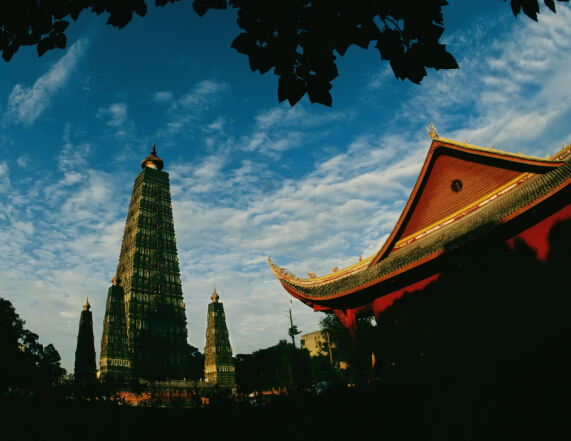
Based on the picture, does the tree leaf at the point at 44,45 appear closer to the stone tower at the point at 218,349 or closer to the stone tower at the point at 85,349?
the stone tower at the point at 85,349

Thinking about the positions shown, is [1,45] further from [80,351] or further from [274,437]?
[80,351]

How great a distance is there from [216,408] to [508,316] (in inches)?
361

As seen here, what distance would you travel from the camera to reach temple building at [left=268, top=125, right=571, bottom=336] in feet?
34.6

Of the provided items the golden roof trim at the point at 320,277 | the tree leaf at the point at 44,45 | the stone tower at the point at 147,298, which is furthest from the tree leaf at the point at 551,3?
the stone tower at the point at 147,298

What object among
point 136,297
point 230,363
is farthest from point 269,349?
point 136,297

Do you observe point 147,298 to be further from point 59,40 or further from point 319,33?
Result: point 319,33

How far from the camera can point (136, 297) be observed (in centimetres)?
4797

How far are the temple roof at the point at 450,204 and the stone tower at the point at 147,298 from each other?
3382 centimetres

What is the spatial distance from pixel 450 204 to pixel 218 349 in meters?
38.6

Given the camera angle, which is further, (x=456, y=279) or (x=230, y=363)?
(x=230, y=363)

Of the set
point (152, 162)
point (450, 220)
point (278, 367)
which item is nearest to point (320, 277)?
point (450, 220)

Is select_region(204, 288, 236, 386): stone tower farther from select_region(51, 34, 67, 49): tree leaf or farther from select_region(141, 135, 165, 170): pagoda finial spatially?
select_region(51, 34, 67, 49): tree leaf

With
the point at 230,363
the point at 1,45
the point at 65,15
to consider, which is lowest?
the point at 230,363

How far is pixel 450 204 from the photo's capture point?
1379cm
